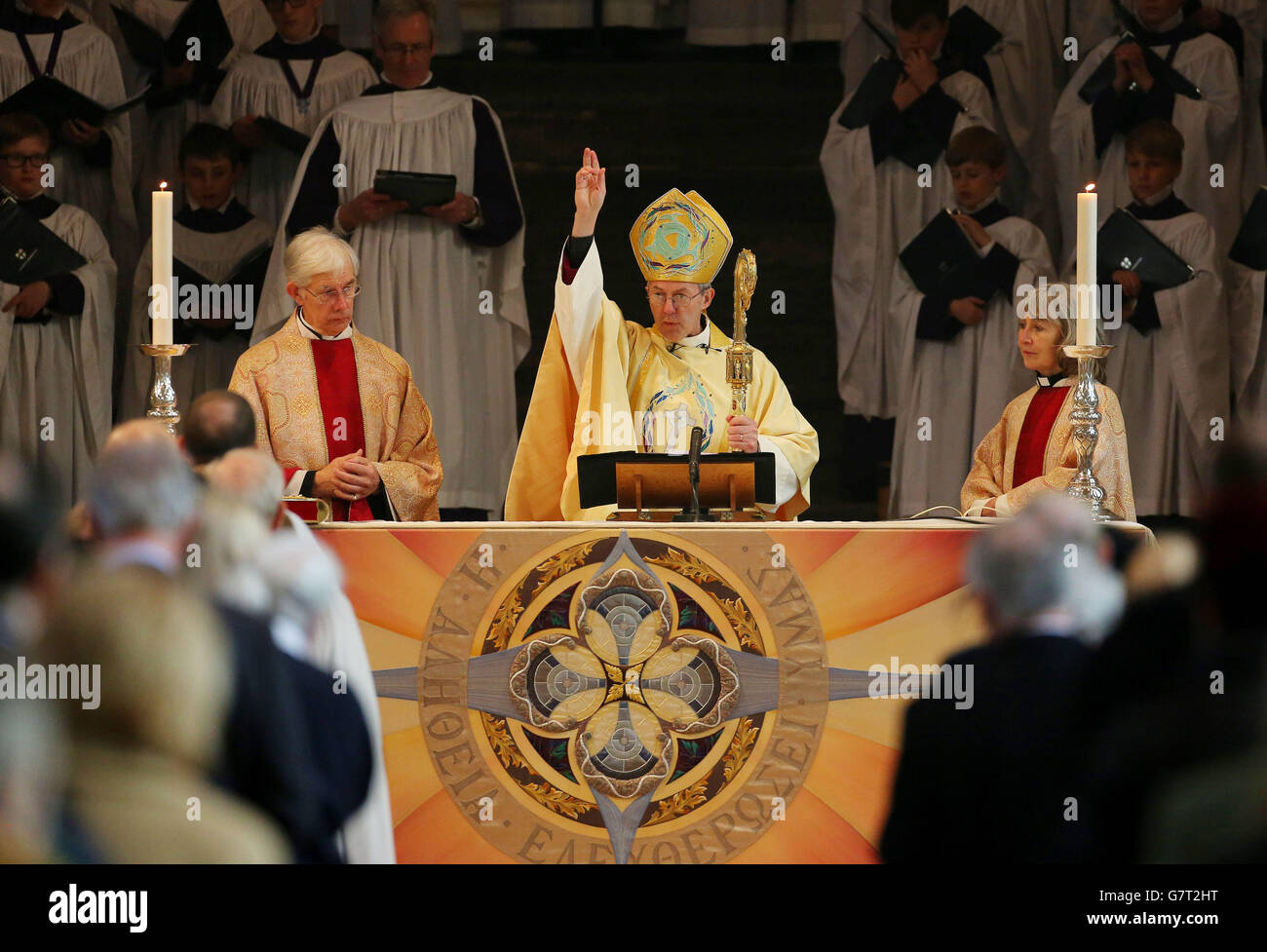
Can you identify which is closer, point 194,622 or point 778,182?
point 194,622

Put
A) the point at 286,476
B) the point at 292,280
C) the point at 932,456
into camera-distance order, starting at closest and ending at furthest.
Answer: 1. the point at 286,476
2. the point at 292,280
3. the point at 932,456

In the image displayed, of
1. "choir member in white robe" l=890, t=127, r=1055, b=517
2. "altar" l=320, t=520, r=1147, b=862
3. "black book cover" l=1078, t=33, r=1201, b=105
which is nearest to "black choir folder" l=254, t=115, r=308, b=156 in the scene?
"choir member in white robe" l=890, t=127, r=1055, b=517

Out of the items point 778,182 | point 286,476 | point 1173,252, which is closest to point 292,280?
point 286,476

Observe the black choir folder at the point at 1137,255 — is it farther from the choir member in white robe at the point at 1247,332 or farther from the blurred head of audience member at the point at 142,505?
the blurred head of audience member at the point at 142,505

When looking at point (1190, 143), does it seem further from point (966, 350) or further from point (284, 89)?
point (284, 89)

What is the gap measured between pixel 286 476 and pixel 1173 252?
4.17m

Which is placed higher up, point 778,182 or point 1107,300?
point 778,182

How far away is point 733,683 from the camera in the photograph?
3391mm

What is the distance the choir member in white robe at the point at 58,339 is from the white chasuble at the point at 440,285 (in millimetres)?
746

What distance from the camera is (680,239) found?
4.66m

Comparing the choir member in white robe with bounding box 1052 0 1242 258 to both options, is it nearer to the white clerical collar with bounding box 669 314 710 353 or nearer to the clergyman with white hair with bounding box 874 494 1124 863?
the white clerical collar with bounding box 669 314 710 353

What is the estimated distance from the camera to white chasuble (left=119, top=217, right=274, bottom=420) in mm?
7203

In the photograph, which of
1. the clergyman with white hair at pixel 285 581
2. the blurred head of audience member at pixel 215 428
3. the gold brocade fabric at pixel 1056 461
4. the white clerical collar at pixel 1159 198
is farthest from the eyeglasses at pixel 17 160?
the clergyman with white hair at pixel 285 581
